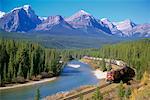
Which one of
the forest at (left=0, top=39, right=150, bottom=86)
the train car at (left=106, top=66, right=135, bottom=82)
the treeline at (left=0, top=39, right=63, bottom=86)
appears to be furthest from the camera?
the treeline at (left=0, top=39, right=63, bottom=86)

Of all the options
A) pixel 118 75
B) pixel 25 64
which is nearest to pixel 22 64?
pixel 25 64

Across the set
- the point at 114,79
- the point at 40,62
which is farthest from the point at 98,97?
the point at 40,62

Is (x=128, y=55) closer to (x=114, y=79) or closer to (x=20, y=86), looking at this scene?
(x=20, y=86)

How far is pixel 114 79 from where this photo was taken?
41.7 meters

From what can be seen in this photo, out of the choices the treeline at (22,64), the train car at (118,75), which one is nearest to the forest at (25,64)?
the treeline at (22,64)

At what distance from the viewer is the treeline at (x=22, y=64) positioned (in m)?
54.2

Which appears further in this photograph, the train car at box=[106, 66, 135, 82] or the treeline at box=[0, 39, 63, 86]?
the treeline at box=[0, 39, 63, 86]

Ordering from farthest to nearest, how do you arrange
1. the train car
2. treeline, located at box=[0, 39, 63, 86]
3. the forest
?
treeline, located at box=[0, 39, 63, 86] → the forest → the train car

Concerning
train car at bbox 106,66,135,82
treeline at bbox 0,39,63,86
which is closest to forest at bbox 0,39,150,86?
treeline at bbox 0,39,63,86

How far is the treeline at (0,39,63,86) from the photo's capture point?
54188 millimetres

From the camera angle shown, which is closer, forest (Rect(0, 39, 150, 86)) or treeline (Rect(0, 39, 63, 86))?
forest (Rect(0, 39, 150, 86))

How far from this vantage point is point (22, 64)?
2324 inches

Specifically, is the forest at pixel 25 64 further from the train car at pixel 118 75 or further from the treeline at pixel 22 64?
the train car at pixel 118 75

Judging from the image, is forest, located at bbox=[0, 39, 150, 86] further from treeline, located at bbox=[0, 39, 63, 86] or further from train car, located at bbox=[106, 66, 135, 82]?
train car, located at bbox=[106, 66, 135, 82]
